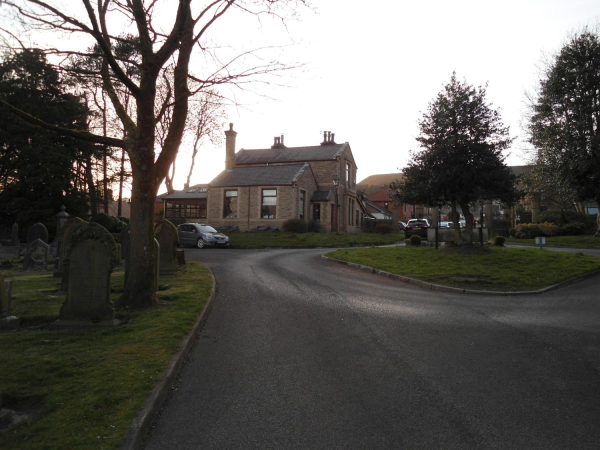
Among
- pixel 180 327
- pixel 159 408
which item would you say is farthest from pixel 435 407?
pixel 180 327

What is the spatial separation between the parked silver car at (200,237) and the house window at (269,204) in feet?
32.1

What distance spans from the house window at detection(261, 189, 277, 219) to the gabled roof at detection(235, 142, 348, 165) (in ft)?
25.4

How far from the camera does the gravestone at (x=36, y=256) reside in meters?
14.3

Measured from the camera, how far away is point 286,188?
36594 millimetres

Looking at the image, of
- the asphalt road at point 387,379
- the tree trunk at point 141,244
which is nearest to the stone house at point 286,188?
the asphalt road at point 387,379

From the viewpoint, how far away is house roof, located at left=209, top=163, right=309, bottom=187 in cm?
3756

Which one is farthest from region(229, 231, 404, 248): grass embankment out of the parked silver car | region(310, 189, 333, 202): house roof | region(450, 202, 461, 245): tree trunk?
region(450, 202, 461, 245): tree trunk

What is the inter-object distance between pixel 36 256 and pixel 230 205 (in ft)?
80.8

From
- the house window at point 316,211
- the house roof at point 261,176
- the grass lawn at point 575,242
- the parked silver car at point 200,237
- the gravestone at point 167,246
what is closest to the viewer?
the gravestone at point 167,246

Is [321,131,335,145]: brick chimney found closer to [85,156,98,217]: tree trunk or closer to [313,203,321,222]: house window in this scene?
[313,203,321,222]: house window

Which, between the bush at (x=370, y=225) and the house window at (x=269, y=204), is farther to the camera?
the bush at (x=370, y=225)

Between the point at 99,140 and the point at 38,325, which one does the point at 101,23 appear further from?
the point at 38,325

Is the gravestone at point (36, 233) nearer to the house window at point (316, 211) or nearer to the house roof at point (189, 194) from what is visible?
the house window at point (316, 211)

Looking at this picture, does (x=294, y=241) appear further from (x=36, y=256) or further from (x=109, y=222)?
(x=36, y=256)
